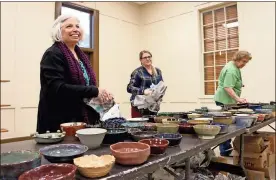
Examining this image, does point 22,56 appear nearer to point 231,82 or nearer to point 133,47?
point 133,47

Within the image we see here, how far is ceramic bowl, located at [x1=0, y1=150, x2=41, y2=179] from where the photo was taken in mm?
539

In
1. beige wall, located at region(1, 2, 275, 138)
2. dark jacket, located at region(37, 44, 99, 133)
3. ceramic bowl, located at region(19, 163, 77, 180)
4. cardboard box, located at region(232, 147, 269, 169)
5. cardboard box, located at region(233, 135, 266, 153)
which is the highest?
beige wall, located at region(1, 2, 275, 138)

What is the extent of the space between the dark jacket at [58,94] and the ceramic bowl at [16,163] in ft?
1.78

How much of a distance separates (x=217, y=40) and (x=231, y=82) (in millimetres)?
2255

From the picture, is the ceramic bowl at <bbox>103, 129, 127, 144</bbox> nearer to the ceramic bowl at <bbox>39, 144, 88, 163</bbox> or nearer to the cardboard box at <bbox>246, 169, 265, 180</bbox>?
the ceramic bowl at <bbox>39, 144, 88, 163</bbox>

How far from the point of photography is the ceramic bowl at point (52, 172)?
0.56 meters

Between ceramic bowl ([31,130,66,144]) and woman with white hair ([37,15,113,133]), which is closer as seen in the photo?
ceramic bowl ([31,130,66,144])

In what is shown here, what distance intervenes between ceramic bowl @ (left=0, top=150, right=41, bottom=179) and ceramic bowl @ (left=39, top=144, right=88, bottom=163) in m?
0.05

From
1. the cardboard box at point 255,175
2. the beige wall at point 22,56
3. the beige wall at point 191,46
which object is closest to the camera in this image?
the cardboard box at point 255,175

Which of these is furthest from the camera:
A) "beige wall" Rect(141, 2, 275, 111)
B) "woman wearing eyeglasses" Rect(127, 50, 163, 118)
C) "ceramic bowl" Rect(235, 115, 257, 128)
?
"beige wall" Rect(141, 2, 275, 111)

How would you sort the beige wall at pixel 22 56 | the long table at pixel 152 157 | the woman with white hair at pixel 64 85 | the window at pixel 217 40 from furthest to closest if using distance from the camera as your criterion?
the window at pixel 217 40 < the beige wall at pixel 22 56 < the woman with white hair at pixel 64 85 < the long table at pixel 152 157

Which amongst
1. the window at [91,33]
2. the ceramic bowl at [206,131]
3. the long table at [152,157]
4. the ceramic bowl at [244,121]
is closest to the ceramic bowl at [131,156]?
the long table at [152,157]

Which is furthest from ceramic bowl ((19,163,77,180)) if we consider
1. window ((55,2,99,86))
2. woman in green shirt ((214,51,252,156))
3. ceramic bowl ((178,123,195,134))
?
window ((55,2,99,86))

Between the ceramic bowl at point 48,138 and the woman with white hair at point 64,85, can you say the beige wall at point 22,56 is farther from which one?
the ceramic bowl at point 48,138
